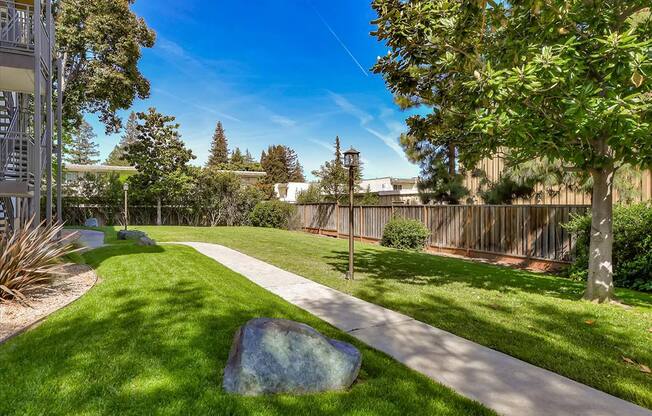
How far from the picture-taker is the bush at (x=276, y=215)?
21.7 meters

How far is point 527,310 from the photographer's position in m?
5.25

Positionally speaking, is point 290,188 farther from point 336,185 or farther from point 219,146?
point 219,146

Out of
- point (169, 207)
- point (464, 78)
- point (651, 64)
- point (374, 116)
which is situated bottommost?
point (169, 207)

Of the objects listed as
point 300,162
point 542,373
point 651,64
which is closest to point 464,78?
point 651,64

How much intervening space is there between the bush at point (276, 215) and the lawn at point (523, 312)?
11.9 meters

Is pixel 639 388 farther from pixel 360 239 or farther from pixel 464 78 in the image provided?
pixel 360 239

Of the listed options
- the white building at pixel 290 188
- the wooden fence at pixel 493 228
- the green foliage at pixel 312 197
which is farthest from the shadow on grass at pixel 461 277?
the white building at pixel 290 188

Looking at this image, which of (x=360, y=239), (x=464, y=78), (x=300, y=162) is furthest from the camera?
(x=300, y=162)

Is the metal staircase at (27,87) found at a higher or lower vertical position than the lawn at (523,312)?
higher

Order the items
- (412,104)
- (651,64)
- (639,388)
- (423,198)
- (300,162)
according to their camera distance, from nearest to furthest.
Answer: (639,388), (651,64), (412,104), (423,198), (300,162)

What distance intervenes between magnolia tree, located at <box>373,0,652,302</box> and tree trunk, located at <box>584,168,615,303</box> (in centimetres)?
1

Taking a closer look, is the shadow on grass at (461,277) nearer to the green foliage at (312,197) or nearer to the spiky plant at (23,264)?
the spiky plant at (23,264)

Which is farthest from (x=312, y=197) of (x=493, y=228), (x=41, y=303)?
(x=41, y=303)

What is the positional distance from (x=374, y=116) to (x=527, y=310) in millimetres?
24260
